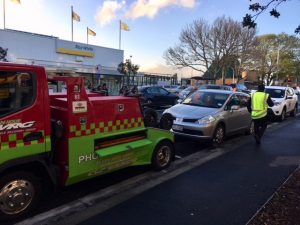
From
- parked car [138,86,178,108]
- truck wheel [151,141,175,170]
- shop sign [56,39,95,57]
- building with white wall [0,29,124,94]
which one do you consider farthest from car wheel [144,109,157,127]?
shop sign [56,39,95,57]

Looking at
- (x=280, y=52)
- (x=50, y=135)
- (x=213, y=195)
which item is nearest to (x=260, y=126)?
(x=213, y=195)

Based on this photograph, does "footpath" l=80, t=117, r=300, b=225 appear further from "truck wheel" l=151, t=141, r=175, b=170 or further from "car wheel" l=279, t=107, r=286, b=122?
"car wheel" l=279, t=107, r=286, b=122

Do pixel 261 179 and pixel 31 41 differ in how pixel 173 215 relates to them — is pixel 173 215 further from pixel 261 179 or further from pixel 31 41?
pixel 31 41

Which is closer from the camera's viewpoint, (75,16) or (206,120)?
(206,120)

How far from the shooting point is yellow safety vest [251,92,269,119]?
9.61 metres

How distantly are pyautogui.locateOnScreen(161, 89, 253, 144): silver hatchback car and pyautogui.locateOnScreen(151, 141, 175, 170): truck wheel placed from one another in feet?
2.90

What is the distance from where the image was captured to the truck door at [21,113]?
13.0 ft

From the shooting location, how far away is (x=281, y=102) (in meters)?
15.7

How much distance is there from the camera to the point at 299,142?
10.3 metres

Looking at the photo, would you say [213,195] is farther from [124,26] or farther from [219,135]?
[124,26]

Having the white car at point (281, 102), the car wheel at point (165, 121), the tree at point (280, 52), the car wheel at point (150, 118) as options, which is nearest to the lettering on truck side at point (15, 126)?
the car wheel at point (150, 118)

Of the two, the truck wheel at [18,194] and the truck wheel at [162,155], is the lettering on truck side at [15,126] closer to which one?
the truck wheel at [18,194]

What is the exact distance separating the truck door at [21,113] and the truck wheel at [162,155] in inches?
99.7

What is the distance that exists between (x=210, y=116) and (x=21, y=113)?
18.4 feet
